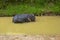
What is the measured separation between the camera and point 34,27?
8492mm

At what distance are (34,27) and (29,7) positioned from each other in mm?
3759

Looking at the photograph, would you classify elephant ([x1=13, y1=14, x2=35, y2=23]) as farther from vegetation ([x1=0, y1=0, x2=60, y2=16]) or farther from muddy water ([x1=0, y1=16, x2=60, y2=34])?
vegetation ([x1=0, y1=0, x2=60, y2=16])

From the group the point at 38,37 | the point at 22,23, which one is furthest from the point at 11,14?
the point at 38,37

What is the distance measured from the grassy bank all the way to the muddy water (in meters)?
1.40

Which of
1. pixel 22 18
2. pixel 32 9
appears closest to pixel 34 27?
pixel 22 18

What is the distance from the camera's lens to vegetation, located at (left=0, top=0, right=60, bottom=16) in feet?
37.4

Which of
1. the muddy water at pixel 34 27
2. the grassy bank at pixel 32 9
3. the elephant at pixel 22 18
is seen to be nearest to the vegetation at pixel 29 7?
the grassy bank at pixel 32 9

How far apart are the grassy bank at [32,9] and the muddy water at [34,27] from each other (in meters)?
1.40

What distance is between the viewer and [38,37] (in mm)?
6676

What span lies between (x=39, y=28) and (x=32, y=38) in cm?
179

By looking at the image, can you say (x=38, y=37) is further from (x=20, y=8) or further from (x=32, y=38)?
(x=20, y=8)

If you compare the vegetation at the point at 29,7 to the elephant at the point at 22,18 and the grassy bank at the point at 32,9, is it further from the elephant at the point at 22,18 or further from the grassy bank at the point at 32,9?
the elephant at the point at 22,18

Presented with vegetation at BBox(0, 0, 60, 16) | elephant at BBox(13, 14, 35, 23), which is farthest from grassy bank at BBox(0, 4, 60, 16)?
elephant at BBox(13, 14, 35, 23)

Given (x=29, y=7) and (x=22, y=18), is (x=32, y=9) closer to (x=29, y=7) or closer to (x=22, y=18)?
(x=29, y=7)
